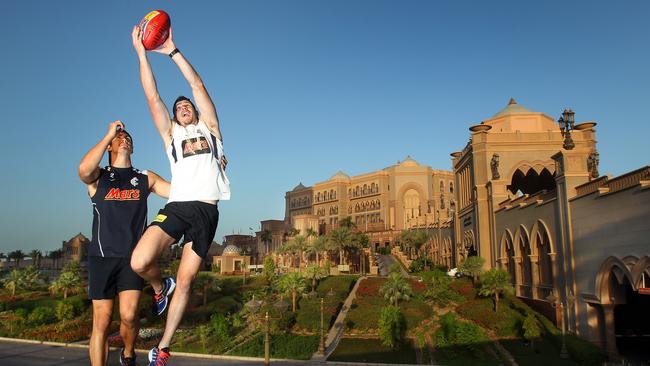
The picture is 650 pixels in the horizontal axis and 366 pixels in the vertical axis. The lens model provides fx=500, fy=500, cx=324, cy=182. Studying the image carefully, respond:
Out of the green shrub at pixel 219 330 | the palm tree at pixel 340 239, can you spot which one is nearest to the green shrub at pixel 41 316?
→ the green shrub at pixel 219 330

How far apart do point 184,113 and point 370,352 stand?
76.4ft

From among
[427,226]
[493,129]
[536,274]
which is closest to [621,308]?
[536,274]

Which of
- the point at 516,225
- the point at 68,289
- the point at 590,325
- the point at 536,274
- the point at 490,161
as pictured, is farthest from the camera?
the point at 68,289

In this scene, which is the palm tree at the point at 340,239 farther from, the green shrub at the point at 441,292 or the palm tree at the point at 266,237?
the palm tree at the point at 266,237

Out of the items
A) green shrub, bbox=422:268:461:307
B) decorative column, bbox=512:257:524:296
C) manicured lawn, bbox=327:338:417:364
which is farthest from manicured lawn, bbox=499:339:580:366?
green shrub, bbox=422:268:461:307

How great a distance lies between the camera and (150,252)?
4.11 meters

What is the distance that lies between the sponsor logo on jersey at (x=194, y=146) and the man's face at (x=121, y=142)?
969mm

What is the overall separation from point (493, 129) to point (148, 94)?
4096cm

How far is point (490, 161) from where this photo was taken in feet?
125

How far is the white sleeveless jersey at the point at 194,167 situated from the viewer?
4.46 metres

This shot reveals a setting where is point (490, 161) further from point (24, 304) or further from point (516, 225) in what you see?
point (24, 304)

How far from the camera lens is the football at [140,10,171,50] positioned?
4660 millimetres

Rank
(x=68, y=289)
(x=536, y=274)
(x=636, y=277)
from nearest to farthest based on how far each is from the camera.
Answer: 1. (x=636, y=277)
2. (x=536, y=274)
3. (x=68, y=289)

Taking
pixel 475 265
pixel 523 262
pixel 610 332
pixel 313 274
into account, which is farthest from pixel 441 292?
pixel 313 274
